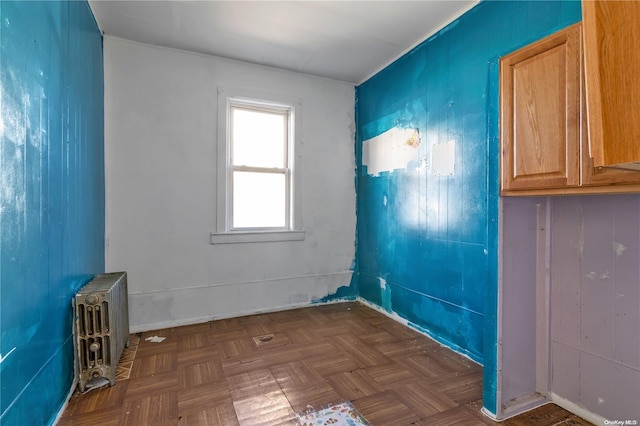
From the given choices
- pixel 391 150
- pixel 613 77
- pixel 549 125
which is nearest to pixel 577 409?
pixel 549 125

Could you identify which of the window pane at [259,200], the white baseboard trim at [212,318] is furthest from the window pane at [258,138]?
the white baseboard trim at [212,318]

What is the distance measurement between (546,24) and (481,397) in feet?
7.48

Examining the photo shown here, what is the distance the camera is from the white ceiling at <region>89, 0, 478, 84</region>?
238cm

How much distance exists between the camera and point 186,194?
310 cm

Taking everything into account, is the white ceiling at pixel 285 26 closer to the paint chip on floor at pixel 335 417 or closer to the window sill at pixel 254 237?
the window sill at pixel 254 237

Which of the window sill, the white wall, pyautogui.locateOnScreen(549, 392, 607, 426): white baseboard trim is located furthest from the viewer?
the window sill

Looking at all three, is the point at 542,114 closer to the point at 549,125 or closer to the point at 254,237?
the point at 549,125

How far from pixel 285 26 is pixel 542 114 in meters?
2.09

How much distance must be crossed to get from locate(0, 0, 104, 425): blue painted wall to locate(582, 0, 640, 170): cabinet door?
1.90 m

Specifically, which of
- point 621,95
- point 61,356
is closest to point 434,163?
point 621,95

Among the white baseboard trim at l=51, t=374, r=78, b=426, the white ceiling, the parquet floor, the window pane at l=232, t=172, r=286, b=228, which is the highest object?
the white ceiling

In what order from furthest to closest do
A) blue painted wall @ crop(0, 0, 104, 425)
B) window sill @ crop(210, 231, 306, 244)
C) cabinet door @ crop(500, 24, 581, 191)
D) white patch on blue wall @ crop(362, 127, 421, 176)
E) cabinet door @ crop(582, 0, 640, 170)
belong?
1. window sill @ crop(210, 231, 306, 244)
2. white patch on blue wall @ crop(362, 127, 421, 176)
3. cabinet door @ crop(500, 24, 581, 191)
4. blue painted wall @ crop(0, 0, 104, 425)
5. cabinet door @ crop(582, 0, 640, 170)

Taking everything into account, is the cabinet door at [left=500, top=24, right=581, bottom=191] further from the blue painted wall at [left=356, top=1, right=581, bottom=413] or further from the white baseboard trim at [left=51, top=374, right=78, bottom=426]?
the white baseboard trim at [left=51, top=374, right=78, bottom=426]

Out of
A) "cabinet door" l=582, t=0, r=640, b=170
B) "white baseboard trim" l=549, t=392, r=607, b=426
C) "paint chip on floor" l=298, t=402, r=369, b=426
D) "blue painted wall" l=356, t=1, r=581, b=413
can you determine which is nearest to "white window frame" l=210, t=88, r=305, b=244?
"blue painted wall" l=356, t=1, r=581, b=413
